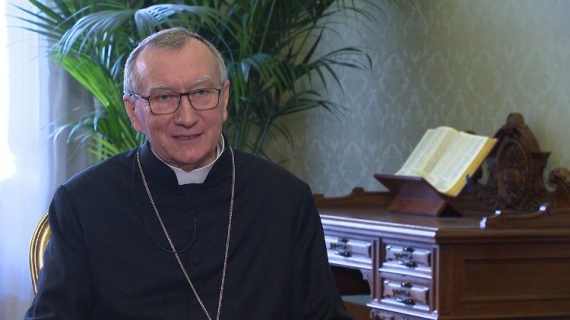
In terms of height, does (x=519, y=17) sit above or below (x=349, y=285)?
above

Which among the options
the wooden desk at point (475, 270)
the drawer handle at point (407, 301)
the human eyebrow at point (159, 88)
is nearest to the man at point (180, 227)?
the human eyebrow at point (159, 88)

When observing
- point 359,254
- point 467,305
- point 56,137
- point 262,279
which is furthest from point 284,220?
point 56,137

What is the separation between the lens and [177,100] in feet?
7.98

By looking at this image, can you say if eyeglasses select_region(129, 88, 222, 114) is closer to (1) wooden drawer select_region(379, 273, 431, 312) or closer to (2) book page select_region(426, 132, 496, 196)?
(1) wooden drawer select_region(379, 273, 431, 312)

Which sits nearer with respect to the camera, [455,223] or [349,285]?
[455,223]

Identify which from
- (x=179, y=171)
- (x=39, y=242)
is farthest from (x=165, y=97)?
(x=39, y=242)

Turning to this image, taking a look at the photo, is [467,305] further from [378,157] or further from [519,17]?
[378,157]

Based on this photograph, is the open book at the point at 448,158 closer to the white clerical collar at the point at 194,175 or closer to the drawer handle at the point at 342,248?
the drawer handle at the point at 342,248

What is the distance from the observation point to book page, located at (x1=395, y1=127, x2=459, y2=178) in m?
4.35

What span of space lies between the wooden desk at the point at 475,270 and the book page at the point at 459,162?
287mm

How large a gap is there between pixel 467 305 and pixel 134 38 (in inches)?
82.0

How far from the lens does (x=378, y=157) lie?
5.46m

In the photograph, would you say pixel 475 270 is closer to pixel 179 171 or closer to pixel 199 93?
pixel 179 171

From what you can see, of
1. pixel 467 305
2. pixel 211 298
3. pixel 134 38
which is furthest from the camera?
pixel 134 38
